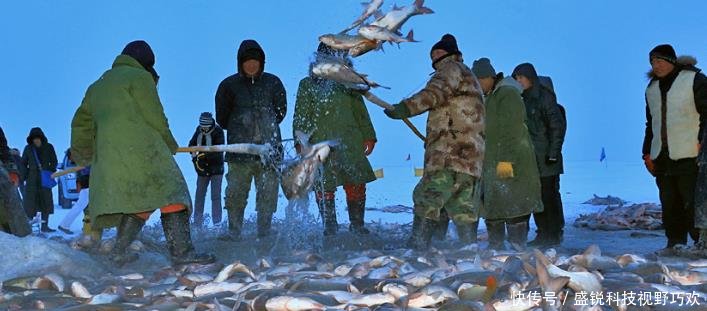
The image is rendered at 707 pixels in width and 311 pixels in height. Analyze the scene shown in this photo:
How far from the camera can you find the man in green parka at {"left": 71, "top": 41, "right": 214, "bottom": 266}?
581 centimetres

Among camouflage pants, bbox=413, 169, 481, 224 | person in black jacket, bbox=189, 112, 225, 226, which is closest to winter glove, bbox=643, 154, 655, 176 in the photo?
camouflage pants, bbox=413, 169, 481, 224

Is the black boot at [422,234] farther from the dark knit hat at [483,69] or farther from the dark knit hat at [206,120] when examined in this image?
the dark knit hat at [206,120]

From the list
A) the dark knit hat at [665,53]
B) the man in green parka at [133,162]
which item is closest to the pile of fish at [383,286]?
the man in green parka at [133,162]

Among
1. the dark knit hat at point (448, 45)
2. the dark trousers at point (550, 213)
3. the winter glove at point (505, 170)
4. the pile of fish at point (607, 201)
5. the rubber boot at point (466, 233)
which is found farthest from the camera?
the pile of fish at point (607, 201)

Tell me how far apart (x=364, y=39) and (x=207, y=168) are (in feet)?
15.8

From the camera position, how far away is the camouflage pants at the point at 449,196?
636 cm

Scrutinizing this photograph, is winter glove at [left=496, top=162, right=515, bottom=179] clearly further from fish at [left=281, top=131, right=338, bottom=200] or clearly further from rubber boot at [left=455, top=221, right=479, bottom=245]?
fish at [left=281, top=131, right=338, bottom=200]

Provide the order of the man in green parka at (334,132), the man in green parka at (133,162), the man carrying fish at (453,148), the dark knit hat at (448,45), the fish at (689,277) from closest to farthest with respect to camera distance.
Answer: the fish at (689,277) < the man in green parka at (133,162) < the man carrying fish at (453,148) < the dark knit hat at (448,45) < the man in green parka at (334,132)

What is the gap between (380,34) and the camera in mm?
6078

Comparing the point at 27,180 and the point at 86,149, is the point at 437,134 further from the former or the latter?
the point at 27,180

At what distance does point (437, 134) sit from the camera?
6.48 meters

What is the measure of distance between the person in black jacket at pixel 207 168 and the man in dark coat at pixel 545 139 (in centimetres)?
426

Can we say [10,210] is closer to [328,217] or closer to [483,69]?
[328,217]

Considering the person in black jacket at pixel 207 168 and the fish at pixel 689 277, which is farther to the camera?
the person in black jacket at pixel 207 168
